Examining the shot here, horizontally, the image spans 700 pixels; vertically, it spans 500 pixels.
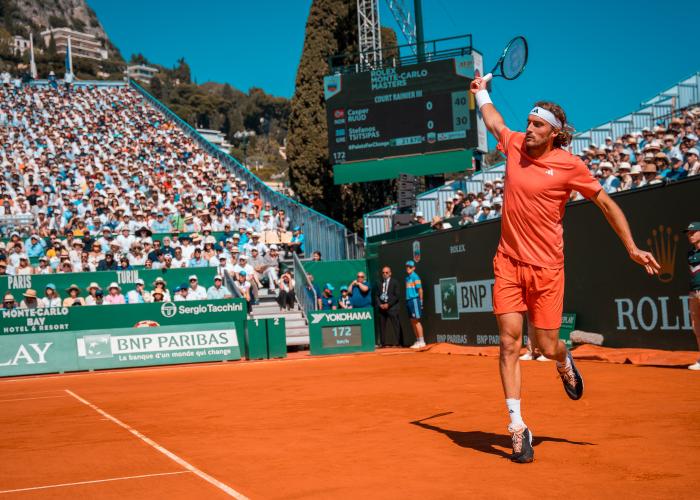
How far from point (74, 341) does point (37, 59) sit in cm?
12508

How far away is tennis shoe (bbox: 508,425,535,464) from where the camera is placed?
17.7ft

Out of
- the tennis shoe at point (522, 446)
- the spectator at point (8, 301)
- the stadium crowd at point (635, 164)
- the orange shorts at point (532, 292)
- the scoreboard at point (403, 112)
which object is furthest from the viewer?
the scoreboard at point (403, 112)

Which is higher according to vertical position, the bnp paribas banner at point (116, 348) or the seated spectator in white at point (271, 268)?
the seated spectator in white at point (271, 268)

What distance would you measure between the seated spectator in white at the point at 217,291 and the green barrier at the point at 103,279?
3.58 feet

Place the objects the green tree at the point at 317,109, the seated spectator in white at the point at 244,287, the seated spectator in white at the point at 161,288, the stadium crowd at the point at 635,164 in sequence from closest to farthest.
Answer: the stadium crowd at the point at 635,164 < the seated spectator in white at the point at 161,288 < the seated spectator in white at the point at 244,287 < the green tree at the point at 317,109

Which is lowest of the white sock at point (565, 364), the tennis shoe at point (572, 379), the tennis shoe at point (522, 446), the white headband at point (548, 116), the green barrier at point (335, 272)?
the tennis shoe at point (522, 446)

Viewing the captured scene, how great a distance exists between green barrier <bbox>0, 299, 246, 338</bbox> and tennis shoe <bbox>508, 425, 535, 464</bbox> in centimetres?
1462

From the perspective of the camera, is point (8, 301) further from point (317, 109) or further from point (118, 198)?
point (317, 109)

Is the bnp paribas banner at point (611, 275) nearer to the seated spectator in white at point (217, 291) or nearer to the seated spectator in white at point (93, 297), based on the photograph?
the seated spectator in white at point (217, 291)


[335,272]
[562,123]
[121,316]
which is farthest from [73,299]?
[562,123]

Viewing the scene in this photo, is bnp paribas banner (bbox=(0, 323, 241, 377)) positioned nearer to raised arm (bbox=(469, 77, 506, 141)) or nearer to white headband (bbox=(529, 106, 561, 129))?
raised arm (bbox=(469, 77, 506, 141))

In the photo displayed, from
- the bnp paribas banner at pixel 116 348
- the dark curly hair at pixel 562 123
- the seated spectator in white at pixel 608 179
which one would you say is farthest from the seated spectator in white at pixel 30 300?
the dark curly hair at pixel 562 123

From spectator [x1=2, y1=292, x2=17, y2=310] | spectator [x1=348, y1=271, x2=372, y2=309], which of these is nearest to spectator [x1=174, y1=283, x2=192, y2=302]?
spectator [x1=2, y1=292, x2=17, y2=310]

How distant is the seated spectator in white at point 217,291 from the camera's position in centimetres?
2070
